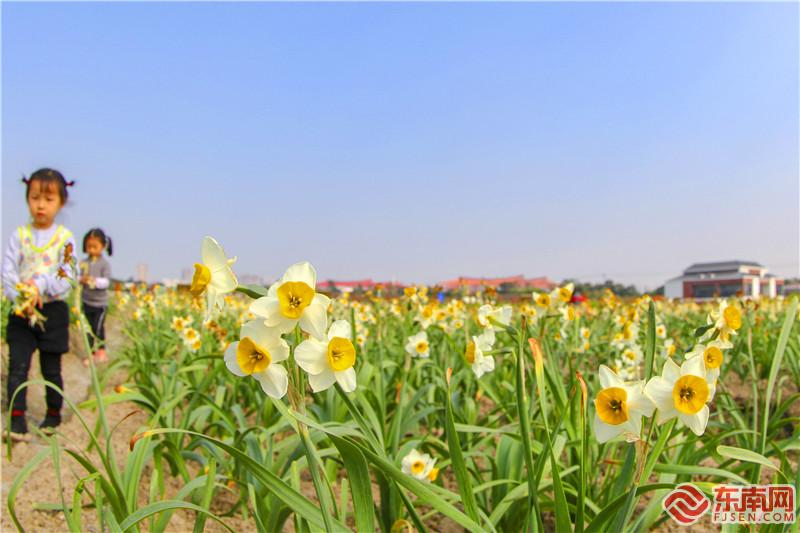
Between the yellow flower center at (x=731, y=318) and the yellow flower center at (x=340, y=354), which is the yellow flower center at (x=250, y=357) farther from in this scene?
the yellow flower center at (x=731, y=318)

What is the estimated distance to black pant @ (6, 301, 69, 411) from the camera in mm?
3775

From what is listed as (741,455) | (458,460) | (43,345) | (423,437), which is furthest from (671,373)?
(43,345)

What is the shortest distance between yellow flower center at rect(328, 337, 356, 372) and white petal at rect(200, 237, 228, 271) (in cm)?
28

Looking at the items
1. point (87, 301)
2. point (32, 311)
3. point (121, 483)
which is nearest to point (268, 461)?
point (121, 483)

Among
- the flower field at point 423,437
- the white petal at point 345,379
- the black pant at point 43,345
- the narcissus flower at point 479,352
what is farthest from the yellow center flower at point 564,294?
the black pant at point 43,345

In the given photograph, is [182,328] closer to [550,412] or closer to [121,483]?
[121,483]

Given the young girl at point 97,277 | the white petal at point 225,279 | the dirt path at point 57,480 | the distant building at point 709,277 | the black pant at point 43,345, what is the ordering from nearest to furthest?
the white petal at point 225,279 → the dirt path at point 57,480 → the black pant at point 43,345 → the young girl at point 97,277 → the distant building at point 709,277

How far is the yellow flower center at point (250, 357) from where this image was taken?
1024 millimetres

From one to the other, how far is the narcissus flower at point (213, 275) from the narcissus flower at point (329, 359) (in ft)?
0.69

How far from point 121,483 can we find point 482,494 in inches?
55.2

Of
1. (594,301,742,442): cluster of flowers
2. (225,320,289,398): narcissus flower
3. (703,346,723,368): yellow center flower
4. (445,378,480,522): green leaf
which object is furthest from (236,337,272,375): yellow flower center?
(703,346,723,368): yellow center flower

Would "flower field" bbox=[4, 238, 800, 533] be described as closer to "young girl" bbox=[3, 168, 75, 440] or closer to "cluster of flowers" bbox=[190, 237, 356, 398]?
"cluster of flowers" bbox=[190, 237, 356, 398]

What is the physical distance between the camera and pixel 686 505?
151 cm

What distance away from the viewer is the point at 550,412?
2545 mm
